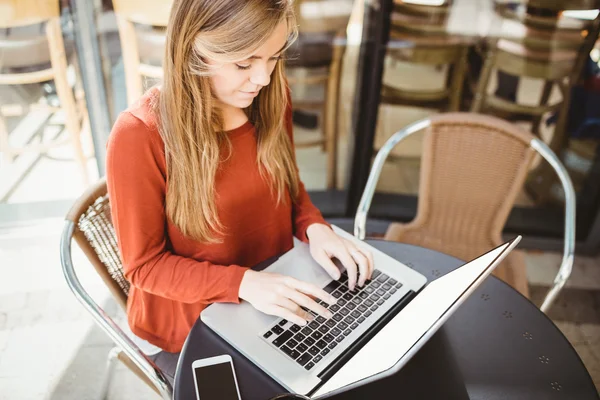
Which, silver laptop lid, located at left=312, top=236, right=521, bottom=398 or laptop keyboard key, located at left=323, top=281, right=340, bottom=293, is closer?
silver laptop lid, located at left=312, top=236, right=521, bottom=398

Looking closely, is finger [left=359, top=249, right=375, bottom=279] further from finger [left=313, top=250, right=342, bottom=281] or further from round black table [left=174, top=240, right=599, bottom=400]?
round black table [left=174, top=240, right=599, bottom=400]

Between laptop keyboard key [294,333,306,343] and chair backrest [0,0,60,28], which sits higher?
chair backrest [0,0,60,28]

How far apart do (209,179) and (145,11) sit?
1246 mm

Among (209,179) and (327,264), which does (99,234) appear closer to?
(209,179)

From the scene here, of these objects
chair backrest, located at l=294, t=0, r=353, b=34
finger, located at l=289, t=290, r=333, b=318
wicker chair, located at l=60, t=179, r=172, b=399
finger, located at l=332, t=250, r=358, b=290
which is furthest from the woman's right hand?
chair backrest, located at l=294, t=0, r=353, b=34

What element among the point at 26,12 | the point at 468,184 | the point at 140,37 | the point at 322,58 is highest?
the point at 26,12

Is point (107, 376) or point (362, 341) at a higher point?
point (362, 341)

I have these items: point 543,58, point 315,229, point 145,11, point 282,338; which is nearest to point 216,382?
point 282,338

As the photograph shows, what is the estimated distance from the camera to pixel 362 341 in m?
1.00

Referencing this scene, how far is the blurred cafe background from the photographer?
7.00 feet

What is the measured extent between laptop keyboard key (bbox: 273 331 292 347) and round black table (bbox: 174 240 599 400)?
6 centimetres

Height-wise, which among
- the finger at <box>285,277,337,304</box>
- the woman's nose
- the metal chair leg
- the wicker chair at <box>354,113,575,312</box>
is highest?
the woman's nose

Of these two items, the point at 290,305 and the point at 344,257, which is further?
the point at 344,257

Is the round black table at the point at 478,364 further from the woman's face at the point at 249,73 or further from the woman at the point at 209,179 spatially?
the woman's face at the point at 249,73
